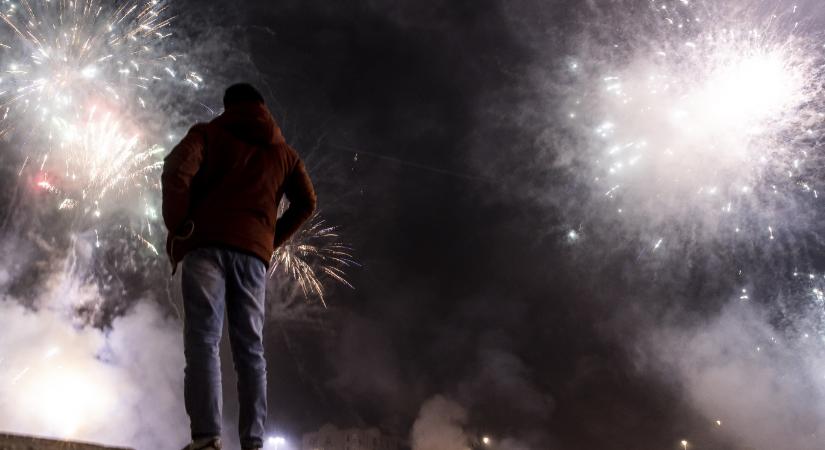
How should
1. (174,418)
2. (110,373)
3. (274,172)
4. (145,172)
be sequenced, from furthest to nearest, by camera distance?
(174,418), (110,373), (145,172), (274,172)

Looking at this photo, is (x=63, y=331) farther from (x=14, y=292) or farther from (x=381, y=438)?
(x=381, y=438)

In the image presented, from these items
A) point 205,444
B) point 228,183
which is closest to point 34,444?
point 205,444

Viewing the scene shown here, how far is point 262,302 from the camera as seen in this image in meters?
3.09

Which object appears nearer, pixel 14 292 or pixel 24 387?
pixel 14 292

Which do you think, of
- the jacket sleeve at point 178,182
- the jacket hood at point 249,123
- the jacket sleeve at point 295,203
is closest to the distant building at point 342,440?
the jacket sleeve at point 295,203

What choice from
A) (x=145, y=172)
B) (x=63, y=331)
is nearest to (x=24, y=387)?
(x=63, y=331)

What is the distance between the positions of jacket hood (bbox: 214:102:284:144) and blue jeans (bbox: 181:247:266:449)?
2.31 feet

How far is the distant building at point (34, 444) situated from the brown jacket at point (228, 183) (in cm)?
93

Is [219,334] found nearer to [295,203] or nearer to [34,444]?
[34,444]

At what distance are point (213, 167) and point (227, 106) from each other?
443 mm

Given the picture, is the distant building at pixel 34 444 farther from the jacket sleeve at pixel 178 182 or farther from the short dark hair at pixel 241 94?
the short dark hair at pixel 241 94

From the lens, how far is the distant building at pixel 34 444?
7.45 ft

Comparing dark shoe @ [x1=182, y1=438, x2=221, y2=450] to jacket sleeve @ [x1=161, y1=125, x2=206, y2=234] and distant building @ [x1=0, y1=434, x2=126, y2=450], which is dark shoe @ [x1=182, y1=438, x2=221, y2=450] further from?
jacket sleeve @ [x1=161, y1=125, x2=206, y2=234]

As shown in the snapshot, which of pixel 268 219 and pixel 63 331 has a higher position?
pixel 63 331
